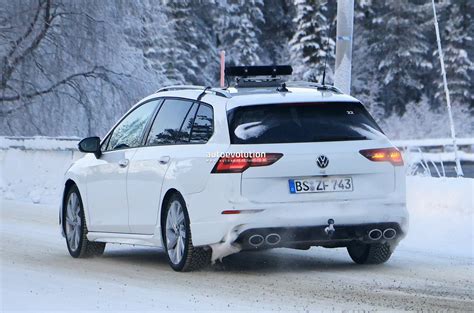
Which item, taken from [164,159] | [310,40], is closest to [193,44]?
[310,40]

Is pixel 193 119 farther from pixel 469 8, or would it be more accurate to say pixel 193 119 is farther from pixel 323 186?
pixel 469 8

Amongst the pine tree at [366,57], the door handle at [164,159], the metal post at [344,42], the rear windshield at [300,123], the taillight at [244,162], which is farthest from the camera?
the pine tree at [366,57]

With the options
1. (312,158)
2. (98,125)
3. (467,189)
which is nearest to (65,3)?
(98,125)

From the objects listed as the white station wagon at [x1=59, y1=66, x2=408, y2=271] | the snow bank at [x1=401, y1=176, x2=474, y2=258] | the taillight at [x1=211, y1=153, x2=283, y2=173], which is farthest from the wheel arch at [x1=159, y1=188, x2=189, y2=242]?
the snow bank at [x1=401, y1=176, x2=474, y2=258]

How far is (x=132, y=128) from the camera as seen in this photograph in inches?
486

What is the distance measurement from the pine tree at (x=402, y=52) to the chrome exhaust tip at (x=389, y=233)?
62.5 m

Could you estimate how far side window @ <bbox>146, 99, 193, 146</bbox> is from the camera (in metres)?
11.4

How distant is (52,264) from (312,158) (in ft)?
9.27

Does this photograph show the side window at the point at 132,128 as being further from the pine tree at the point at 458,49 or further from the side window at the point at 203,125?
the pine tree at the point at 458,49

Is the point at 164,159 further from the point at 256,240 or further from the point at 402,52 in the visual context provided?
the point at 402,52

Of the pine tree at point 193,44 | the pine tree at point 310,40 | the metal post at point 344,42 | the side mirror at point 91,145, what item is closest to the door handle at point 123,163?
the side mirror at point 91,145

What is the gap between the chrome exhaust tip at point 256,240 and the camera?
34.1ft

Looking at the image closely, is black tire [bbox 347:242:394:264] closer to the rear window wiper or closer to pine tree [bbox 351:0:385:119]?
the rear window wiper

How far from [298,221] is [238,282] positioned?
28.1 inches
